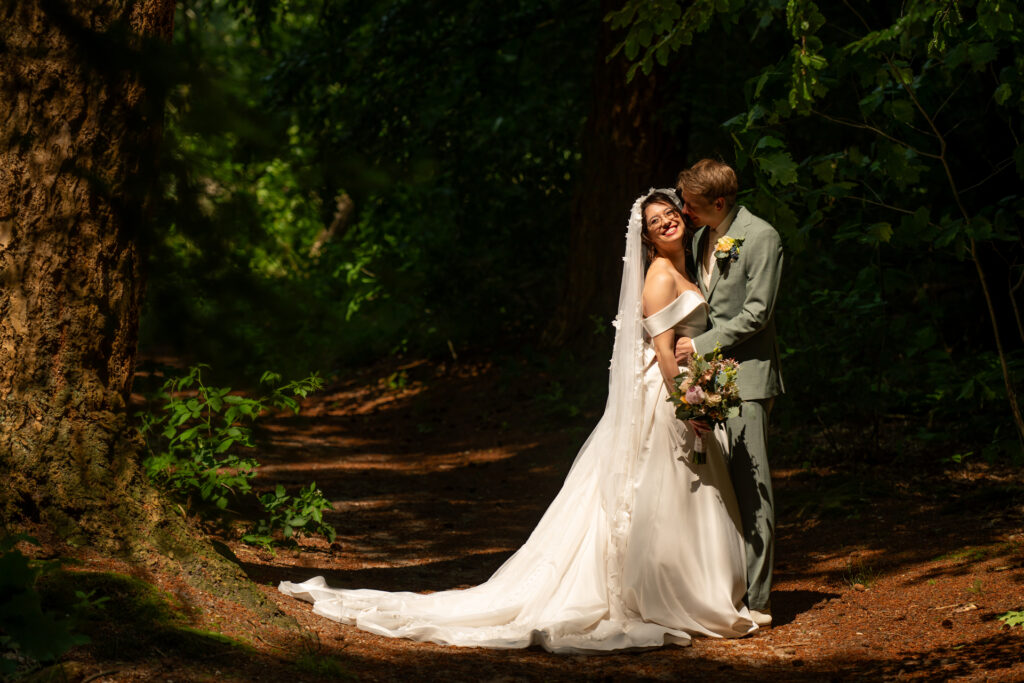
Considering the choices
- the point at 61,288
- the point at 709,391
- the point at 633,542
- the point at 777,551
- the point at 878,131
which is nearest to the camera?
the point at 61,288

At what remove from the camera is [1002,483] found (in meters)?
7.48

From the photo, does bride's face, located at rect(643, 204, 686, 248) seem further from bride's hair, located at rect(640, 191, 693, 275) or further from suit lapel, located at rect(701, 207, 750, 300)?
suit lapel, located at rect(701, 207, 750, 300)

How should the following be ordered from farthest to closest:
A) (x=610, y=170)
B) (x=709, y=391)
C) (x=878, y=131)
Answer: (x=610, y=170), (x=878, y=131), (x=709, y=391)

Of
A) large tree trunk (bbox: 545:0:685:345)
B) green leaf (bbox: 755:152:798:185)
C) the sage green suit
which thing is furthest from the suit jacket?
large tree trunk (bbox: 545:0:685:345)

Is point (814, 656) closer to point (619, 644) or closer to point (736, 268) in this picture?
point (619, 644)

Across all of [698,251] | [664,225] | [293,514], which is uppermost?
[664,225]

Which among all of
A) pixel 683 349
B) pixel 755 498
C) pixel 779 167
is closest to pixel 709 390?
pixel 683 349

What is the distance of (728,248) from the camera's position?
525cm

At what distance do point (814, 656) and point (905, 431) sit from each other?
507 centimetres

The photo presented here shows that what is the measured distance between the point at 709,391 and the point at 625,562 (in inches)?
40.0

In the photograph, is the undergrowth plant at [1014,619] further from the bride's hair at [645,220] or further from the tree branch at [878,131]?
the tree branch at [878,131]

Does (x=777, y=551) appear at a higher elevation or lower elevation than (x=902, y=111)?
lower

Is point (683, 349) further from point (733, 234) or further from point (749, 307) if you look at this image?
point (733, 234)

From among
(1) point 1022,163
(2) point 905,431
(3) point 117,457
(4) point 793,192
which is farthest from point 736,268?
(2) point 905,431
